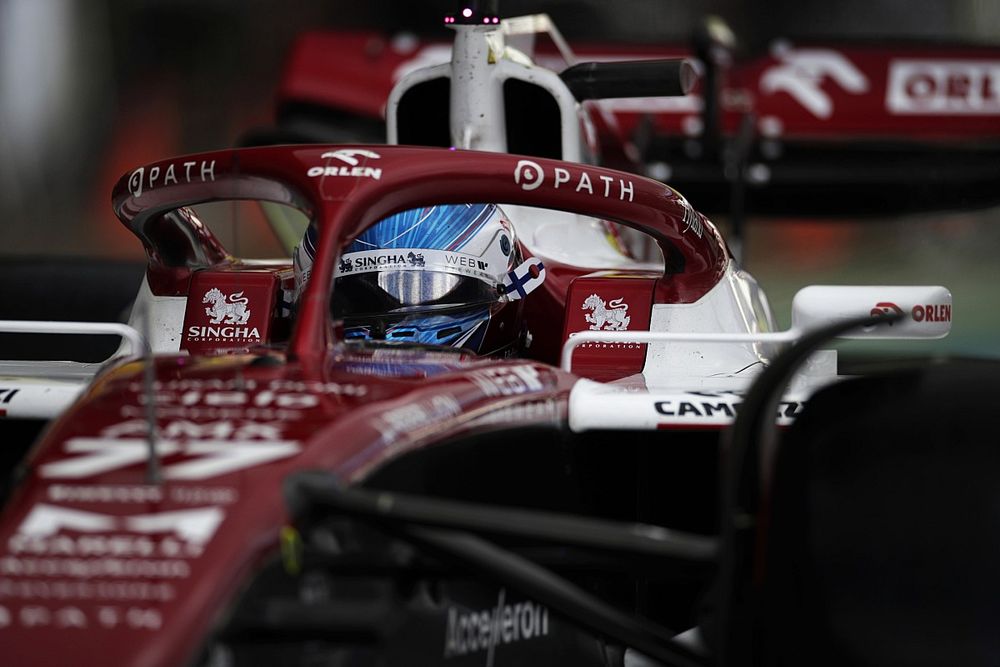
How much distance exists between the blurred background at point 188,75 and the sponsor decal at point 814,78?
168 cm

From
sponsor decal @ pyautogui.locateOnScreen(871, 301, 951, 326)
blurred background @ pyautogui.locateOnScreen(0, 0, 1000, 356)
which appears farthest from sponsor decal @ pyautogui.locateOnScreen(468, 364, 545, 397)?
blurred background @ pyautogui.locateOnScreen(0, 0, 1000, 356)

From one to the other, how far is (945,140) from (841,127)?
472 millimetres

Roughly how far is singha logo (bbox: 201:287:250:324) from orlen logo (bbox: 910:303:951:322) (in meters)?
1.04

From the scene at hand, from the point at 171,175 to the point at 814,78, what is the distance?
484 cm

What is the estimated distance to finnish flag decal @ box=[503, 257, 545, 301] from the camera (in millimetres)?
2359

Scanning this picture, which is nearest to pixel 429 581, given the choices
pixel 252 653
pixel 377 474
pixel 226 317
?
pixel 377 474

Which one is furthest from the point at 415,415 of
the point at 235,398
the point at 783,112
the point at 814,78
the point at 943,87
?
the point at 943,87

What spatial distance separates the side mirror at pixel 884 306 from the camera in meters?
2.08

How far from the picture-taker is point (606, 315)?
239 centimetres

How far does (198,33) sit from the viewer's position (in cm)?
1040

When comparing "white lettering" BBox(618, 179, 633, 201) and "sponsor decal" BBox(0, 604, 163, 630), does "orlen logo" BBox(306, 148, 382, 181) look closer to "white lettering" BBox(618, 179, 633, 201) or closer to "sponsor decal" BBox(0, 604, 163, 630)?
"white lettering" BBox(618, 179, 633, 201)

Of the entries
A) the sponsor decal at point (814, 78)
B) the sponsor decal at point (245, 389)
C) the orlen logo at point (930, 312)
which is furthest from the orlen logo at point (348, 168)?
the sponsor decal at point (814, 78)

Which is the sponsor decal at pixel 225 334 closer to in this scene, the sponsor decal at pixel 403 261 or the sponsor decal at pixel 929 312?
the sponsor decal at pixel 403 261

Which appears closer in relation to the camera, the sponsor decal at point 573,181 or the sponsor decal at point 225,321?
the sponsor decal at point 573,181
